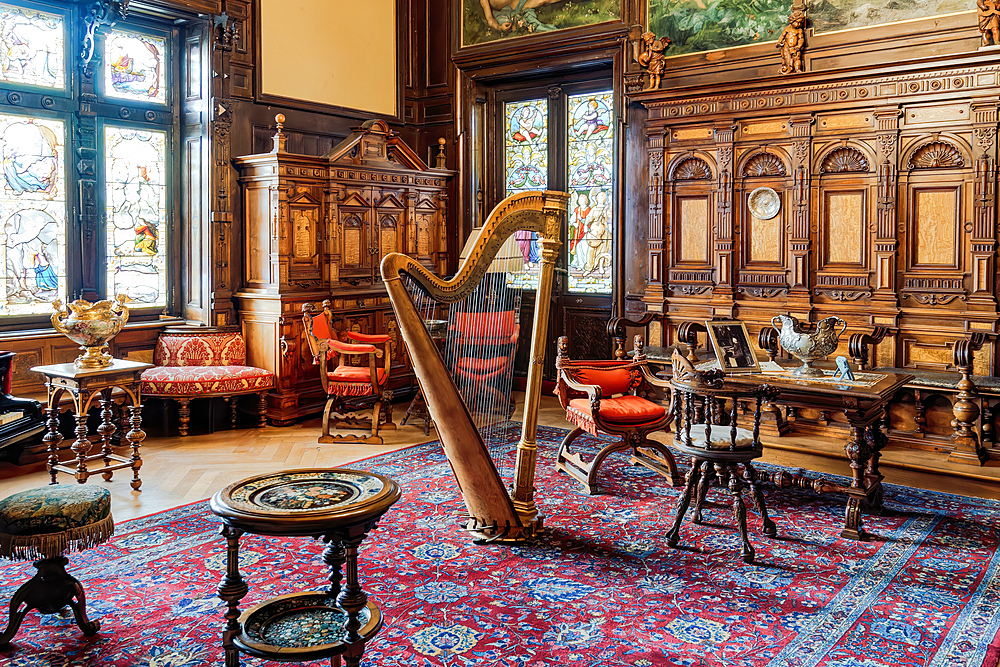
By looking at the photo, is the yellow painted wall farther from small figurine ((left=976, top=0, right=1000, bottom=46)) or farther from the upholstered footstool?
small figurine ((left=976, top=0, right=1000, bottom=46))

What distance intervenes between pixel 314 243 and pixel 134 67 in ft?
7.25

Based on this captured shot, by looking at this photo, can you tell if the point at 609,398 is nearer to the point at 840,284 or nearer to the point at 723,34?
the point at 840,284

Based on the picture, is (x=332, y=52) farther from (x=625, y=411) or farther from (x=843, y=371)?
(x=843, y=371)

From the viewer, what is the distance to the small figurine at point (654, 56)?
7.69 m

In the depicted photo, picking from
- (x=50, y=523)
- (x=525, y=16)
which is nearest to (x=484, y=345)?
(x=50, y=523)

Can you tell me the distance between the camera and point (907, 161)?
6480mm

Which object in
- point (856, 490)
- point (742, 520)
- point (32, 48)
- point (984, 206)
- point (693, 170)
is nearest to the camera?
point (742, 520)

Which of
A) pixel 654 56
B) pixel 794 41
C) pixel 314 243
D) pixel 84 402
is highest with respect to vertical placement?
pixel 654 56

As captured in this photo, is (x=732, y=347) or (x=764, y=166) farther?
(x=764, y=166)

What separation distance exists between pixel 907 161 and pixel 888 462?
94.8 inches

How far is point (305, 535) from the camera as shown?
2539 millimetres

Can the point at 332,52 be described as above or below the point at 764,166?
above

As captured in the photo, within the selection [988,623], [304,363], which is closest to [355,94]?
[304,363]

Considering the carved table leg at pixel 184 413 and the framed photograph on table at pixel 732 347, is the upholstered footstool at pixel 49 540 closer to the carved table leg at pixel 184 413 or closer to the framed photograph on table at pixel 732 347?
the carved table leg at pixel 184 413
